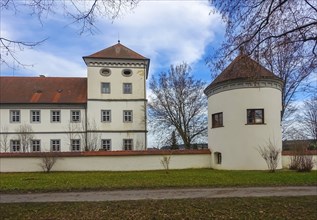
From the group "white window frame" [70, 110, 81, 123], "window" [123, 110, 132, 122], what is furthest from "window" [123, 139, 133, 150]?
"white window frame" [70, 110, 81, 123]

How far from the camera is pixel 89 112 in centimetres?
4134

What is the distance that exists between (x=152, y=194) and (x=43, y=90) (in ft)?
107

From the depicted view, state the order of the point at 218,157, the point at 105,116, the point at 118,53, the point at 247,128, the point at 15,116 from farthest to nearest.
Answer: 1. the point at 118,53
2. the point at 105,116
3. the point at 15,116
4. the point at 218,157
5. the point at 247,128

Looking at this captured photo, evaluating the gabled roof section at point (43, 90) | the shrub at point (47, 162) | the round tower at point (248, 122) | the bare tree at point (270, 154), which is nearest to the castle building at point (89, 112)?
the gabled roof section at point (43, 90)

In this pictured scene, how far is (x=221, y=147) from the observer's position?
2764 centimetres

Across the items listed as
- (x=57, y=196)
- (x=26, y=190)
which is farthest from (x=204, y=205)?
(x=26, y=190)

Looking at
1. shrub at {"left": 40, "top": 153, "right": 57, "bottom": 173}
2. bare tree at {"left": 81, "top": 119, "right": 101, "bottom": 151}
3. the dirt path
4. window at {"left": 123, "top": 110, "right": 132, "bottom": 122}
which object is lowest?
the dirt path

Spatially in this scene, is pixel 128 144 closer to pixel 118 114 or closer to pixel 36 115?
pixel 118 114

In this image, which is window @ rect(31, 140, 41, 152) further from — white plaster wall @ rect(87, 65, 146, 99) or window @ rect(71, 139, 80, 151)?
white plaster wall @ rect(87, 65, 146, 99)

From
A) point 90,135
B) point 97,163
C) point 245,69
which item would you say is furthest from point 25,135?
point 245,69

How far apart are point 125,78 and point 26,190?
2786 centimetres

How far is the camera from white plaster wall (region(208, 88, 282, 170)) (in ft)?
86.0

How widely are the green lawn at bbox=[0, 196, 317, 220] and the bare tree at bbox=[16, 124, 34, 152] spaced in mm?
31223

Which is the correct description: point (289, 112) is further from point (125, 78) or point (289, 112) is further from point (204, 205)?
point (204, 205)
